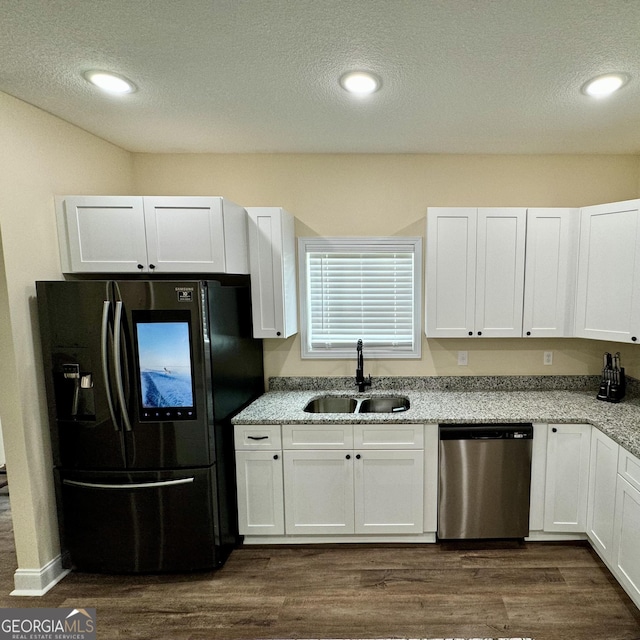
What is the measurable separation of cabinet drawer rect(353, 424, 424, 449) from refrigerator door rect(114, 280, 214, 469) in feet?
3.05

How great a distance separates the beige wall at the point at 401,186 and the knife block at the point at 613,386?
278 mm

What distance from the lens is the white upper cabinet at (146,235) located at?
2127mm

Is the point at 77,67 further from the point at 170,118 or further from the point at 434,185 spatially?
the point at 434,185

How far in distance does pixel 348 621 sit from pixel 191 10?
2.75 metres

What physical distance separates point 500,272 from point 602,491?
Answer: 146 centimetres

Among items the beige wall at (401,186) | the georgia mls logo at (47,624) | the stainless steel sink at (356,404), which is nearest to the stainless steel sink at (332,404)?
the stainless steel sink at (356,404)

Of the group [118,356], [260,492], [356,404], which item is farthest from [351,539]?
[118,356]

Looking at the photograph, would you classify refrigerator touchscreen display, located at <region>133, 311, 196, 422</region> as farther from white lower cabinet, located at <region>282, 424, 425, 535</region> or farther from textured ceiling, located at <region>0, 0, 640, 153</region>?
textured ceiling, located at <region>0, 0, 640, 153</region>

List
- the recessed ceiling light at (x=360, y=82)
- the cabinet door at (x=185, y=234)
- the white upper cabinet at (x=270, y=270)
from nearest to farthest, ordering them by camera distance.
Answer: the recessed ceiling light at (x=360, y=82) < the cabinet door at (x=185, y=234) < the white upper cabinet at (x=270, y=270)

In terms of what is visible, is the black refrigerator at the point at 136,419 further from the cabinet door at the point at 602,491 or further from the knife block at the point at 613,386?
the knife block at the point at 613,386

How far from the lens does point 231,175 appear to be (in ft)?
8.93

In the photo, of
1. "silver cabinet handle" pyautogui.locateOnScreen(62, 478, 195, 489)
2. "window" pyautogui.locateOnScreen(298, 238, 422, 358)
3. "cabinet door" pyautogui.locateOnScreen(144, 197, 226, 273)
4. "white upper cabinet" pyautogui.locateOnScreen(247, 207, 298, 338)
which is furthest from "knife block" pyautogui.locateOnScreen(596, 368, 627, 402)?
"silver cabinet handle" pyautogui.locateOnScreen(62, 478, 195, 489)

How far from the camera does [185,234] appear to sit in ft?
7.20

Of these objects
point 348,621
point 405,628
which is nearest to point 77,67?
point 348,621
